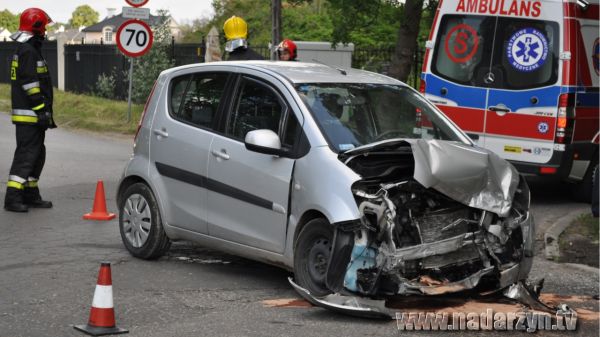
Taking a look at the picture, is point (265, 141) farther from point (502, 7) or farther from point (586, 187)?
point (586, 187)

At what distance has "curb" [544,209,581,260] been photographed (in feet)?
32.3

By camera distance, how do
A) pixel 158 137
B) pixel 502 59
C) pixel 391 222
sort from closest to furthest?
pixel 391 222
pixel 158 137
pixel 502 59

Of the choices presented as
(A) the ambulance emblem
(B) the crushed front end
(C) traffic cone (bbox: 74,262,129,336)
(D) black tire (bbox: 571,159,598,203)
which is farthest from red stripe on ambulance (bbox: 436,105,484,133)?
(C) traffic cone (bbox: 74,262,129,336)

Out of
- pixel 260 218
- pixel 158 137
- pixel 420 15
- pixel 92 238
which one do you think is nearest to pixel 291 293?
pixel 260 218

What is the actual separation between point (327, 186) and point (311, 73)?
4.68 ft

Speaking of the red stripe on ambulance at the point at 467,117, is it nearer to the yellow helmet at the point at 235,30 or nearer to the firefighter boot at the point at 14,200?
the yellow helmet at the point at 235,30

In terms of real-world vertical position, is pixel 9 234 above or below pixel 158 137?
below

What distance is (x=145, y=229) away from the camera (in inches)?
350

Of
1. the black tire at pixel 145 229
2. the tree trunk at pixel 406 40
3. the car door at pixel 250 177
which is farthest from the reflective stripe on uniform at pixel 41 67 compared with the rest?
the tree trunk at pixel 406 40

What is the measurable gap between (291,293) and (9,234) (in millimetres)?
3590

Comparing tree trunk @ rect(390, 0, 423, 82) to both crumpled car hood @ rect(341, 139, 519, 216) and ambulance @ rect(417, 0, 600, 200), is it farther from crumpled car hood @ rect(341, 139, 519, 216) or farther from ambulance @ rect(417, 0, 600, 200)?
crumpled car hood @ rect(341, 139, 519, 216)

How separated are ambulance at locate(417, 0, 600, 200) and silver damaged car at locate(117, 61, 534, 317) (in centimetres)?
408

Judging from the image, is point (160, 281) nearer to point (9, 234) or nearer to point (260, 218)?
point (260, 218)

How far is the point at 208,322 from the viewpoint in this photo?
6773 mm
